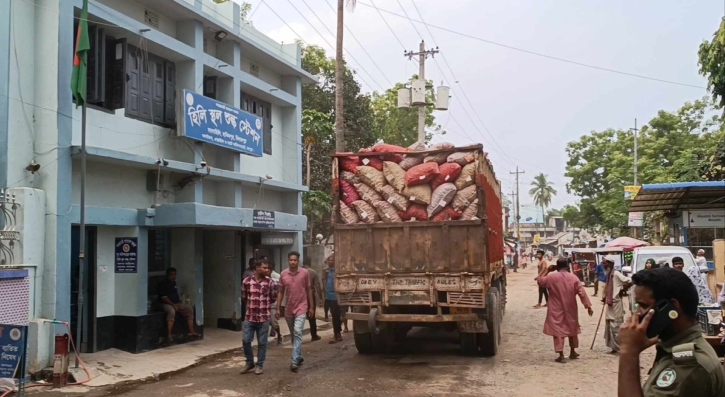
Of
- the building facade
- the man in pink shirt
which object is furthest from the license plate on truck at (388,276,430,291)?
the building facade

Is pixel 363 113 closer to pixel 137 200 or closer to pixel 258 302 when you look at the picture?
pixel 137 200

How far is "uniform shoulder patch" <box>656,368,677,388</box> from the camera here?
2293mm

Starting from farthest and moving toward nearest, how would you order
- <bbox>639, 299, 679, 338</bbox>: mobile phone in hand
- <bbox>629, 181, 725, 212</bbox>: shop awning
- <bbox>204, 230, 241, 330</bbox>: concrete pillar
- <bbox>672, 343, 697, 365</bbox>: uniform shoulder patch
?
<bbox>629, 181, 725, 212</bbox>: shop awning < <bbox>204, 230, 241, 330</bbox>: concrete pillar < <bbox>639, 299, 679, 338</bbox>: mobile phone in hand < <bbox>672, 343, 697, 365</bbox>: uniform shoulder patch

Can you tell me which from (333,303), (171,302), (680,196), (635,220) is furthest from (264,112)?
(635,220)

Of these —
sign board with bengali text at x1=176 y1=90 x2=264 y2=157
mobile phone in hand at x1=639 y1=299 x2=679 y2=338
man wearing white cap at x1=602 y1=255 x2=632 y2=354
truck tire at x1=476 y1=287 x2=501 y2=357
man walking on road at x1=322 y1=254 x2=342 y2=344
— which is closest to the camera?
mobile phone in hand at x1=639 y1=299 x2=679 y2=338

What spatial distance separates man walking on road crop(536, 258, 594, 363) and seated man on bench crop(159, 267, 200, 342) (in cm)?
643

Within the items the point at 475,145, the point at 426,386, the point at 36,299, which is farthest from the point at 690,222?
the point at 36,299

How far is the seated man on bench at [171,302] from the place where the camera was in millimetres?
11190

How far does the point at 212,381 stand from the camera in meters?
8.42

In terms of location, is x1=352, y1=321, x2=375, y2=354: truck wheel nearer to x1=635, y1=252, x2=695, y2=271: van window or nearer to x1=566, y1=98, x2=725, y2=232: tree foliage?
x1=635, y1=252, x2=695, y2=271: van window

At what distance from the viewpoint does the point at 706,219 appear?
61.8ft

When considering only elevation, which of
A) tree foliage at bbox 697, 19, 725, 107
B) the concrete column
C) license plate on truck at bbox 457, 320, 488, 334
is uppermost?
tree foliage at bbox 697, 19, 725, 107

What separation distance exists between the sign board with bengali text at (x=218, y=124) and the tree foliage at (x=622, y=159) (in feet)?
71.2

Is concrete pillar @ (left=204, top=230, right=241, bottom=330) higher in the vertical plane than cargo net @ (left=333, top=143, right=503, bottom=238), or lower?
lower
